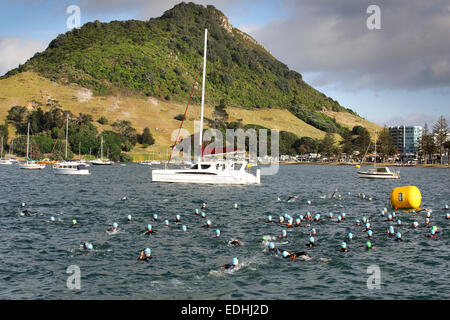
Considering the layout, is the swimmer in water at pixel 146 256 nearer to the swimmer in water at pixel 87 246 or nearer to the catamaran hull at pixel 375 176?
the swimmer in water at pixel 87 246

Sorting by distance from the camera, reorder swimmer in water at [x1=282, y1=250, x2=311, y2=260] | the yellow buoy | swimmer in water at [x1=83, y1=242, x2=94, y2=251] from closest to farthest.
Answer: swimmer in water at [x1=282, y1=250, x2=311, y2=260] < swimmer in water at [x1=83, y1=242, x2=94, y2=251] < the yellow buoy

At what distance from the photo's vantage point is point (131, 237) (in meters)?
29.6

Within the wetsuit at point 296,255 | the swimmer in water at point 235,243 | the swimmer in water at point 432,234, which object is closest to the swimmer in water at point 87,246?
the swimmer in water at point 235,243

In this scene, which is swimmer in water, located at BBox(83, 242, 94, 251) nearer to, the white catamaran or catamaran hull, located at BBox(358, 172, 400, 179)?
the white catamaran

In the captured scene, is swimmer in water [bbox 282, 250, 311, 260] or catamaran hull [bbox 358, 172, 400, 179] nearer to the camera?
swimmer in water [bbox 282, 250, 311, 260]

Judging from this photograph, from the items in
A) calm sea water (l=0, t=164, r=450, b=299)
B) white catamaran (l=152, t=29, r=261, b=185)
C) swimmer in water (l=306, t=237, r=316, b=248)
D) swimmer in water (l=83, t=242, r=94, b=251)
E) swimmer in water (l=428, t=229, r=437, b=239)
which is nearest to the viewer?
calm sea water (l=0, t=164, r=450, b=299)

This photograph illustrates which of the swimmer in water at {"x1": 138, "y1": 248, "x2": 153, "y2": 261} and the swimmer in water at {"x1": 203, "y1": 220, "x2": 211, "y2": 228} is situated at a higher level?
the swimmer in water at {"x1": 203, "y1": 220, "x2": 211, "y2": 228}

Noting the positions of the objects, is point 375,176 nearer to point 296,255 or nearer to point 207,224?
point 207,224

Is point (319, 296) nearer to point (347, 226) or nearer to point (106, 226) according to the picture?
A: point (347, 226)

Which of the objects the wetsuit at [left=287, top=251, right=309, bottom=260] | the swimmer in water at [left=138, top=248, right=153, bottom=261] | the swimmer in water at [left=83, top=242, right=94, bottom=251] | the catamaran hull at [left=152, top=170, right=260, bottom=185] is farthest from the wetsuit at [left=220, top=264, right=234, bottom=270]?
the catamaran hull at [left=152, top=170, right=260, bottom=185]

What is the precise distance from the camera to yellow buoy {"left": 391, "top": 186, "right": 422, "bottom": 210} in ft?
134

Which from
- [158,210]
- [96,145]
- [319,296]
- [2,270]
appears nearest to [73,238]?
[2,270]

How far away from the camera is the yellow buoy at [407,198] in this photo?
4091 cm

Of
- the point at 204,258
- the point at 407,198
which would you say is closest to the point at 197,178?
the point at 407,198
